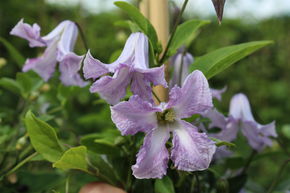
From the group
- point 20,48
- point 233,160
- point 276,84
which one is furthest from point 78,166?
point 276,84

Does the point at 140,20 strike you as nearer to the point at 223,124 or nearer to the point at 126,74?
the point at 126,74

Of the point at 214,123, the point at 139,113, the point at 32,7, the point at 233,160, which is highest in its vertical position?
the point at 139,113

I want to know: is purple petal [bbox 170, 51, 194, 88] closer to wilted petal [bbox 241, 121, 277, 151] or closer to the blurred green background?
wilted petal [bbox 241, 121, 277, 151]

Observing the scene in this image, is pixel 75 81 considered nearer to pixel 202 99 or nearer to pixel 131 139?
pixel 131 139

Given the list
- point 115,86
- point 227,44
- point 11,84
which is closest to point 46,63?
point 11,84

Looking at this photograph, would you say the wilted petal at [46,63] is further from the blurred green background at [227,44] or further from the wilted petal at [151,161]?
the blurred green background at [227,44]
